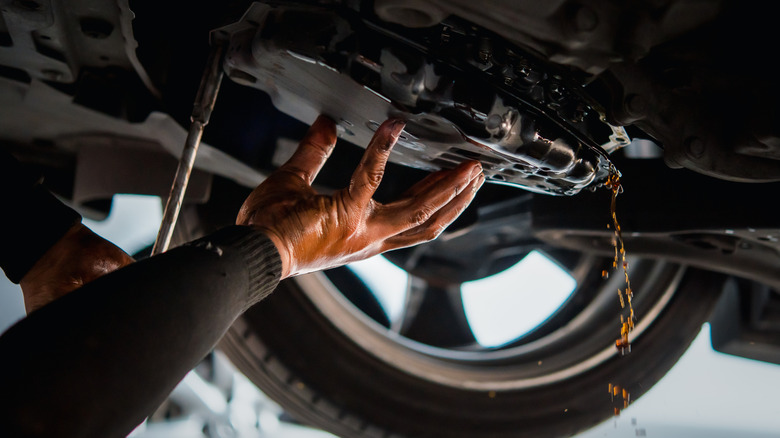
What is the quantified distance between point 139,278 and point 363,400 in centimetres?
90

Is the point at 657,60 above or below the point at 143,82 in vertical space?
above

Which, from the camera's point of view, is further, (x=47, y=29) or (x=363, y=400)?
(x=363, y=400)

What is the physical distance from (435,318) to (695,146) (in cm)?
112

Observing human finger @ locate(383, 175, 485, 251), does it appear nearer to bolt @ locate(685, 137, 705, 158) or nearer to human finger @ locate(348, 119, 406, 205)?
human finger @ locate(348, 119, 406, 205)

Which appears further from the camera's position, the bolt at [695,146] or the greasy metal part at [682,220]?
the greasy metal part at [682,220]

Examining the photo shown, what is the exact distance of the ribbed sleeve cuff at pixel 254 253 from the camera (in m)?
0.68

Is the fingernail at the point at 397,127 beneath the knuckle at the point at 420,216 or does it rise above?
above

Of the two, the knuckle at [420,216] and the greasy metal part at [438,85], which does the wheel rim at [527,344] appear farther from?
the greasy metal part at [438,85]

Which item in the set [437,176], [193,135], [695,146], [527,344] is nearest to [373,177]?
[437,176]

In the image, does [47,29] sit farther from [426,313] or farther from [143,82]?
[426,313]

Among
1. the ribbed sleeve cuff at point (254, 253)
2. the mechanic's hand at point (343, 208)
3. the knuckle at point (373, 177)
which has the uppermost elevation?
the knuckle at point (373, 177)

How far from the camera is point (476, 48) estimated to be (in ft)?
2.25

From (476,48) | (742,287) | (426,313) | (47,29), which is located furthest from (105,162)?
(742,287)

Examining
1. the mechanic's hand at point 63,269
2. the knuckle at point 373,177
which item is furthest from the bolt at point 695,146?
the mechanic's hand at point 63,269
